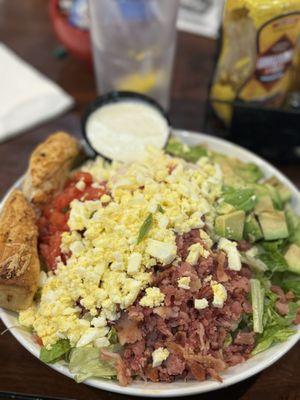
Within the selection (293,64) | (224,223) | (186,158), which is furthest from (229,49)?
(224,223)

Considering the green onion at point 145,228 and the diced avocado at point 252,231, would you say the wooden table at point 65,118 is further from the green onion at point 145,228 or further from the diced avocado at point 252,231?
the green onion at point 145,228

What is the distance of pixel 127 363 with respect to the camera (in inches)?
45.3

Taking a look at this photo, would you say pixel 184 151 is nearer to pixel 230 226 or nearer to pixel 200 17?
pixel 230 226

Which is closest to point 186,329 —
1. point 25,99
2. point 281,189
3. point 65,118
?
point 281,189

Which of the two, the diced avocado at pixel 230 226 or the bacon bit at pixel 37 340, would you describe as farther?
the diced avocado at pixel 230 226

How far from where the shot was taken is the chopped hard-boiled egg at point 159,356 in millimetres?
1128

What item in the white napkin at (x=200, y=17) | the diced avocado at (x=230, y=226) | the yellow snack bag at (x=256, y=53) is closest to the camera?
the diced avocado at (x=230, y=226)

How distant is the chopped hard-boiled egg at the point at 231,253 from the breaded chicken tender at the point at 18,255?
20.0 inches

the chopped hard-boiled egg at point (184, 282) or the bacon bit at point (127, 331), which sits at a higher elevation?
the chopped hard-boiled egg at point (184, 282)

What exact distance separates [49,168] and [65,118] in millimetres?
631

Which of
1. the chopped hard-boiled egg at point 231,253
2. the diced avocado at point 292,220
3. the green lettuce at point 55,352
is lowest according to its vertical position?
the green lettuce at point 55,352

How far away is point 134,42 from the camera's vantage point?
6.45 ft

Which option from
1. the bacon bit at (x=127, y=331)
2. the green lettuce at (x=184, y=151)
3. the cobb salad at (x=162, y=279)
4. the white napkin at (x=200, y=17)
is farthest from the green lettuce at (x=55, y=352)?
the white napkin at (x=200, y=17)

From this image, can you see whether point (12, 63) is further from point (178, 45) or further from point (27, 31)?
point (178, 45)
